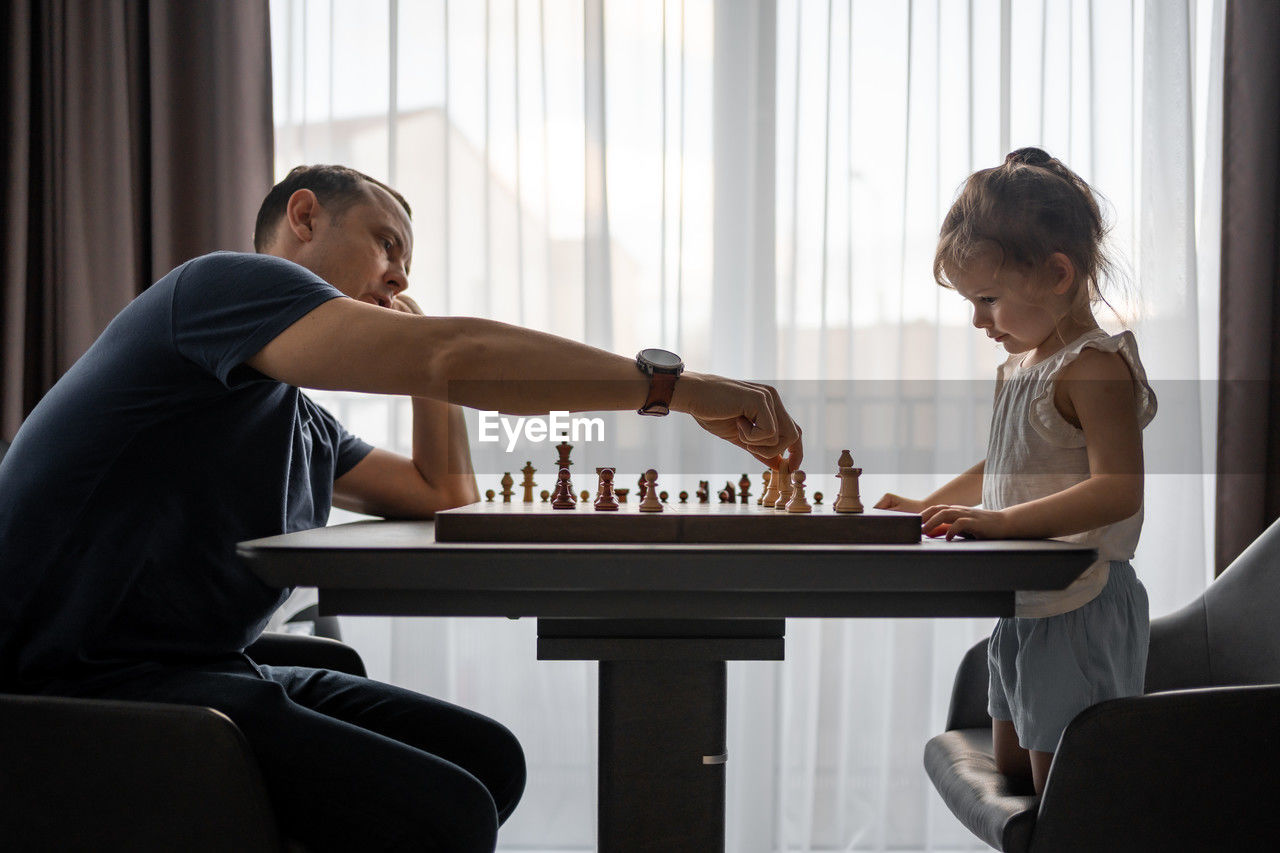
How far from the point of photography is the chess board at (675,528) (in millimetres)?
1005

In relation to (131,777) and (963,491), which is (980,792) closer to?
(963,491)

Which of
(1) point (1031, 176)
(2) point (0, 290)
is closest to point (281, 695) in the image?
(1) point (1031, 176)

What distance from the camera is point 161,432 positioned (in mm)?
1224

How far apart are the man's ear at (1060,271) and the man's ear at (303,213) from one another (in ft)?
3.95

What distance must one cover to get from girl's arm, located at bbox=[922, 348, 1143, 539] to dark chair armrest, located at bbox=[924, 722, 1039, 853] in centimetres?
38

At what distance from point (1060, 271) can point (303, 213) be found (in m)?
1.25

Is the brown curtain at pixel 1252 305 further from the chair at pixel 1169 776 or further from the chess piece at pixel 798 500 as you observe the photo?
the chess piece at pixel 798 500

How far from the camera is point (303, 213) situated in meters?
1.59

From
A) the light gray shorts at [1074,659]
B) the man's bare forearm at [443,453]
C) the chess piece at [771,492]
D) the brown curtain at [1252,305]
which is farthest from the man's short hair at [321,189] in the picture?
the brown curtain at [1252,305]

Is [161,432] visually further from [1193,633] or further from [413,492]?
[1193,633]

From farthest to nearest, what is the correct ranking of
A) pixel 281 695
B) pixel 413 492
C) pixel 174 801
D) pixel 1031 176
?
pixel 413 492 < pixel 1031 176 < pixel 281 695 < pixel 174 801

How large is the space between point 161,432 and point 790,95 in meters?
1.94
